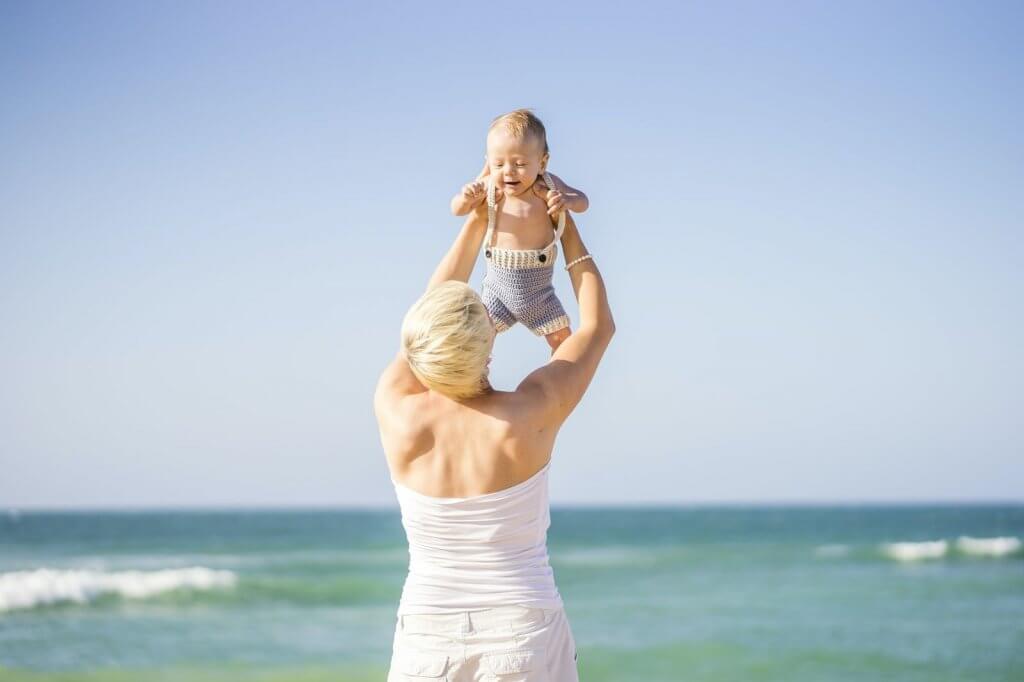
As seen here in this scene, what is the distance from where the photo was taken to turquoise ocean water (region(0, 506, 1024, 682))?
1023 cm

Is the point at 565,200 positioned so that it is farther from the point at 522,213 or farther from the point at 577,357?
the point at 577,357

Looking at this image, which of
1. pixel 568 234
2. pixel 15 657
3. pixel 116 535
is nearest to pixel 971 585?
pixel 15 657

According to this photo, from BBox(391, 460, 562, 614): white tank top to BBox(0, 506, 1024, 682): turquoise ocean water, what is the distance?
769 cm

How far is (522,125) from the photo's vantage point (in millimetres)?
2803

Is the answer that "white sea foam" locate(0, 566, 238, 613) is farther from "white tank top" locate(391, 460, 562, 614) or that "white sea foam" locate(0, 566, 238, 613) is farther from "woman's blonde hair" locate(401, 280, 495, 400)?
"woman's blonde hair" locate(401, 280, 495, 400)

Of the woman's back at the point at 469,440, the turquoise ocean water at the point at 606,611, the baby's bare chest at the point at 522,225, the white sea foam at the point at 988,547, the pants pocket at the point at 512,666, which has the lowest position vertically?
the white sea foam at the point at 988,547

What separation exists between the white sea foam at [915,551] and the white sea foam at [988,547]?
0.35m

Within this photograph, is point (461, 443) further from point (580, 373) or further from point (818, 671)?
point (818, 671)

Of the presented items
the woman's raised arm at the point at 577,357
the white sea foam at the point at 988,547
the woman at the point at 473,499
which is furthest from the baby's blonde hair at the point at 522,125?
the white sea foam at the point at 988,547

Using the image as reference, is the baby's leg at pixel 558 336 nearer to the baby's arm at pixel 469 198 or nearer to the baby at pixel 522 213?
the baby at pixel 522 213

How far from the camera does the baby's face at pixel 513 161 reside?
278 cm

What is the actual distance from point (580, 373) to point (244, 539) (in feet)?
82.6

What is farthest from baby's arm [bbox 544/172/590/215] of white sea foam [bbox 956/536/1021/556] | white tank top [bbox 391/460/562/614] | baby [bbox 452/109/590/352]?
white sea foam [bbox 956/536/1021/556]

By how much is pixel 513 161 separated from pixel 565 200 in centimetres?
16
